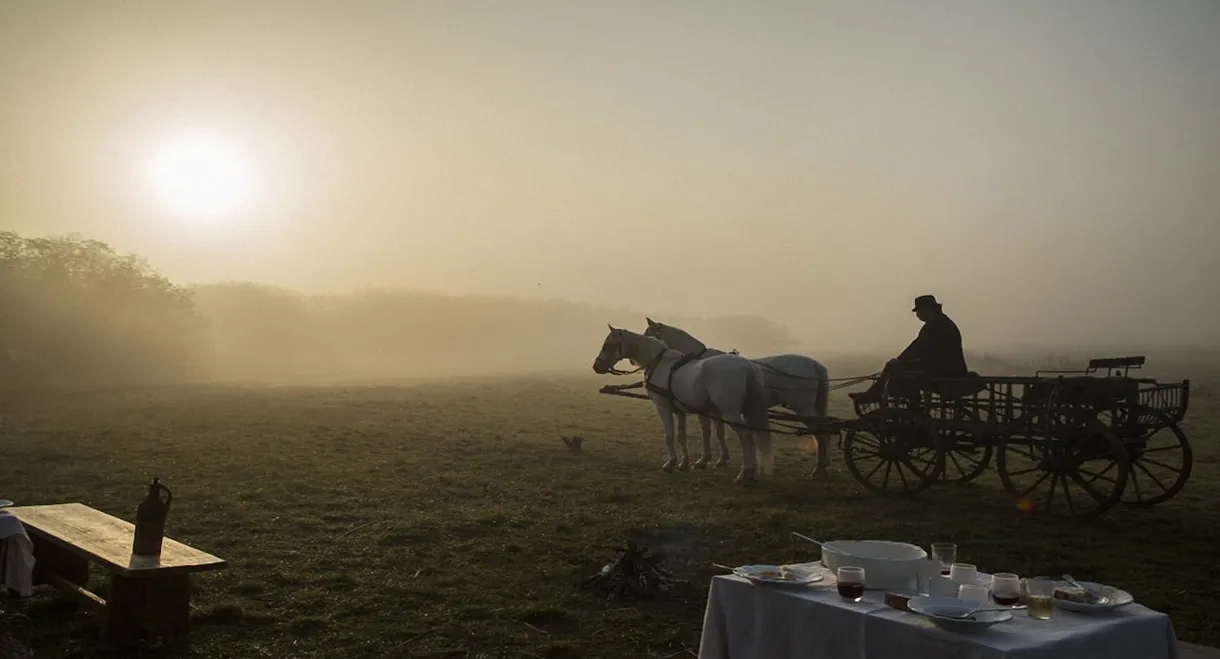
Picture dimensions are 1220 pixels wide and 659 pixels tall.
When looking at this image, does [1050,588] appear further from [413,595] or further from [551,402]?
[551,402]

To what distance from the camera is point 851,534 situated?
9578mm

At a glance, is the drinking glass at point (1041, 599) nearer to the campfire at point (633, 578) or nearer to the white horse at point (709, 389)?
the campfire at point (633, 578)

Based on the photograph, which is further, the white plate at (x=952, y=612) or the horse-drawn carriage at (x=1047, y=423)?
the horse-drawn carriage at (x=1047, y=423)

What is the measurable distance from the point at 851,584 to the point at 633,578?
4024mm

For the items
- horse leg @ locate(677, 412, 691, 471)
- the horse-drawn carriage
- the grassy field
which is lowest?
the grassy field

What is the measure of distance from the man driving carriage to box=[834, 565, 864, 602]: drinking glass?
25.2ft

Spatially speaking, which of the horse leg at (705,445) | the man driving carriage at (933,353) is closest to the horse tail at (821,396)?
the horse leg at (705,445)

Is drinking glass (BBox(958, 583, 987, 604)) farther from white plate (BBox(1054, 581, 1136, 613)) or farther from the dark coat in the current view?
the dark coat

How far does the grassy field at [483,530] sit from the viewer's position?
6402 millimetres

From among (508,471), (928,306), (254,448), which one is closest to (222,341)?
(254,448)

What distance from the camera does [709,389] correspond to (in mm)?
13719

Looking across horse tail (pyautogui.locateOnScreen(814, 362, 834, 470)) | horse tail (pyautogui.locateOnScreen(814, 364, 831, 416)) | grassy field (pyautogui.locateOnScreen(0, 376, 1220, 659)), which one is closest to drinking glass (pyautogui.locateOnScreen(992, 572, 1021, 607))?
grassy field (pyautogui.locateOnScreen(0, 376, 1220, 659))

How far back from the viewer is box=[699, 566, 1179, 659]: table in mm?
3016

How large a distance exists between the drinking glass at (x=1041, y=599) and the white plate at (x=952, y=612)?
0.39 feet
